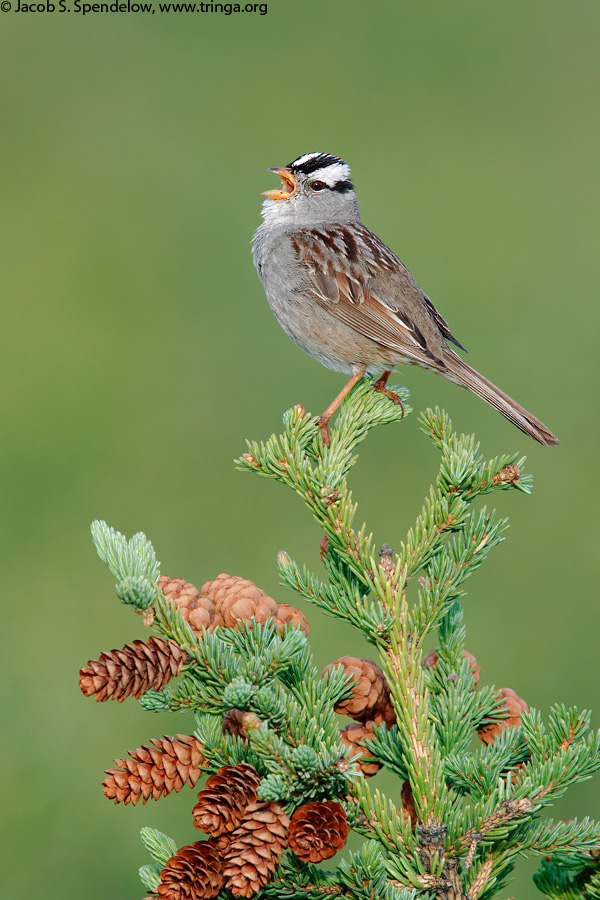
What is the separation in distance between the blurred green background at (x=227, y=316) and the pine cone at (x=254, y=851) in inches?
109

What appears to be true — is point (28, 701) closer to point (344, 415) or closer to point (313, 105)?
point (344, 415)

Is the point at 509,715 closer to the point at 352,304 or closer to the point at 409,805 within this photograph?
the point at 409,805

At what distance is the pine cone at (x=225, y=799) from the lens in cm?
179

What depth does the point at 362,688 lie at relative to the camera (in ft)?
6.93

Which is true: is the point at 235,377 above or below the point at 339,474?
above

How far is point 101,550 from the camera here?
1.92m

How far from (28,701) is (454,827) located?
351cm

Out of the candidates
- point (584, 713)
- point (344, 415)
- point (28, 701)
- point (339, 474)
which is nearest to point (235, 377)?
point (28, 701)

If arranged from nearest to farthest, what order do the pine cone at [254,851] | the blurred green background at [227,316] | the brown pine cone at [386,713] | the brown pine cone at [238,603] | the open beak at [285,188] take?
the pine cone at [254,851]
the brown pine cone at [238,603]
the brown pine cone at [386,713]
the open beak at [285,188]
the blurred green background at [227,316]

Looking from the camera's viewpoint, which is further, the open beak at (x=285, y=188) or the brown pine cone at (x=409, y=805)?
the open beak at (x=285, y=188)

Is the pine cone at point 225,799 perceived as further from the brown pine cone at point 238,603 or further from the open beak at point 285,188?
the open beak at point 285,188

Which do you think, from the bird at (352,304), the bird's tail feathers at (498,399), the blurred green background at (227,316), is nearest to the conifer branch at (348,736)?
the bird's tail feathers at (498,399)

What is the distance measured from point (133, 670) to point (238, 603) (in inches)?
11.1

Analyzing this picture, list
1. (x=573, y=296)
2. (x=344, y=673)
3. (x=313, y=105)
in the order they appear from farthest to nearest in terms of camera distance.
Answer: (x=313, y=105) → (x=573, y=296) → (x=344, y=673)
